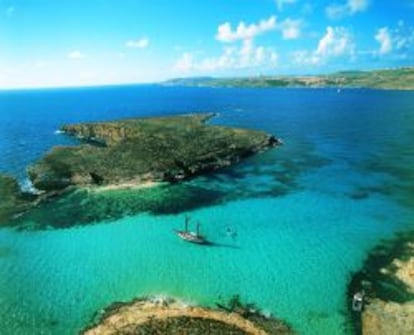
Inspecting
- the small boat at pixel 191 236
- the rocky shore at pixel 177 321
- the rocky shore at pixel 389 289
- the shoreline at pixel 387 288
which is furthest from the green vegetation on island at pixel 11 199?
the rocky shore at pixel 389 289

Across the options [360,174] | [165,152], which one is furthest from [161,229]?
[360,174]

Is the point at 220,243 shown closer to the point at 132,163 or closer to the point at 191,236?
the point at 191,236

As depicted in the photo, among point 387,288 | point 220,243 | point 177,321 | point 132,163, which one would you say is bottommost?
point 220,243

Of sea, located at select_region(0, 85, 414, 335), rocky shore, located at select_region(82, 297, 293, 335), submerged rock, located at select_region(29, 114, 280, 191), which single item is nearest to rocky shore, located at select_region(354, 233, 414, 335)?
sea, located at select_region(0, 85, 414, 335)

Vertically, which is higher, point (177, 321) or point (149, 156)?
point (149, 156)

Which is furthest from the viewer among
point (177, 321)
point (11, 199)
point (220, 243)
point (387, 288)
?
point (11, 199)

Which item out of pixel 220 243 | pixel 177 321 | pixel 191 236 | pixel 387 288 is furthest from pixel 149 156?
pixel 387 288

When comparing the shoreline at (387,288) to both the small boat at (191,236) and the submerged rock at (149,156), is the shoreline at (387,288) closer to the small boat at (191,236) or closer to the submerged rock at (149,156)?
the small boat at (191,236)

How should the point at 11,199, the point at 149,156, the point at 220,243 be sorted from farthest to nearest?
the point at 149,156, the point at 11,199, the point at 220,243
